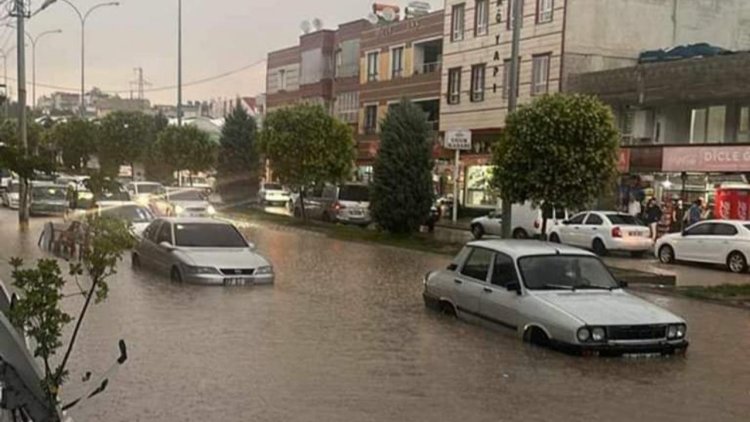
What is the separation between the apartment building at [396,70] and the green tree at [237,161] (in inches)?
267

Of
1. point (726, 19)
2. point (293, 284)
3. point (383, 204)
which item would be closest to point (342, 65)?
point (726, 19)

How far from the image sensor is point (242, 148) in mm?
58875

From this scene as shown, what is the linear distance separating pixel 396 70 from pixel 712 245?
32180mm

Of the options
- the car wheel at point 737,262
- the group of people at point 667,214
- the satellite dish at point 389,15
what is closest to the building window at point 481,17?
the group of people at point 667,214

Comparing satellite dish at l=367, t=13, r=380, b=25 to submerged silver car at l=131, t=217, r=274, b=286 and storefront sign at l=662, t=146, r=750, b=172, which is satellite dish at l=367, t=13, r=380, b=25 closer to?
storefront sign at l=662, t=146, r=750, b=172

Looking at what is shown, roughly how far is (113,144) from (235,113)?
16527 mm

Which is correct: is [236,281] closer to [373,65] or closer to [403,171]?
[403,171]

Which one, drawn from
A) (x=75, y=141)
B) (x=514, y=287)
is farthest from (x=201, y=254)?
(x=75, y=141)

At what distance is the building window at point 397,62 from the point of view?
55.1m

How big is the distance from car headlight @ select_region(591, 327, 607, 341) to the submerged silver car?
776cm

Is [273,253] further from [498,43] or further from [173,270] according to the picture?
[498,43]

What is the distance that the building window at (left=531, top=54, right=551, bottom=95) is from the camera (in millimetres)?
40619

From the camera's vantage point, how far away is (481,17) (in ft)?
150

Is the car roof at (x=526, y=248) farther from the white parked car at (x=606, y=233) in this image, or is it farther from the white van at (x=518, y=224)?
the white van at (x=518, y=224)
